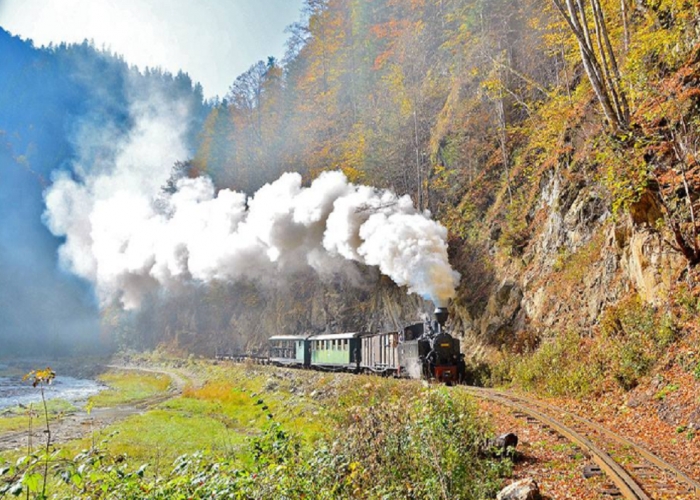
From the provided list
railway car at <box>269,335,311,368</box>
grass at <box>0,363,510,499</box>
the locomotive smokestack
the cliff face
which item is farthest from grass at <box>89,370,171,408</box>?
the cliff face

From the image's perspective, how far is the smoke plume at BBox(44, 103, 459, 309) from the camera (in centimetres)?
2116

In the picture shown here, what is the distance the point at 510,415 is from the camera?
10055mm

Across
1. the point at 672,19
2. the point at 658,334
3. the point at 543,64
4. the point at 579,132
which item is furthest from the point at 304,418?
the point at 543,64

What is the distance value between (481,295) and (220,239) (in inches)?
1066

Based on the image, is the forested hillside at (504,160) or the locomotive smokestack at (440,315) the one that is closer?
the forested hillside at (504,160)

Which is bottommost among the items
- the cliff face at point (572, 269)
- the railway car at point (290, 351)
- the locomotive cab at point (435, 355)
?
the railway car at point (290, 351)

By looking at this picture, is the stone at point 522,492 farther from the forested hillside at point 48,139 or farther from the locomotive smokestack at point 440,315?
the forested hillside at point 48,139

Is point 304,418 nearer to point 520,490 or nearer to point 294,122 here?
point 520,490

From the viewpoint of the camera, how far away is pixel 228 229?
39.7 meters

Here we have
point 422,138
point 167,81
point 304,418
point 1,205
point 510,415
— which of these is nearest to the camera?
point 510,415

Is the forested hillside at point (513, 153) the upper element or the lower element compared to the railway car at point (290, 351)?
upper

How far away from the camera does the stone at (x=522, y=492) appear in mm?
5180

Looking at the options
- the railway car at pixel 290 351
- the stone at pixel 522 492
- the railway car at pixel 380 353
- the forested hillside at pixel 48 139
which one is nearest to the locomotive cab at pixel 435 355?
the railway car at pixel 380 353

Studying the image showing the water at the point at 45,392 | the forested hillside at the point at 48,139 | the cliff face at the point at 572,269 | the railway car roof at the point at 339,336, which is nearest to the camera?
the cliff face at the point at 572,269
